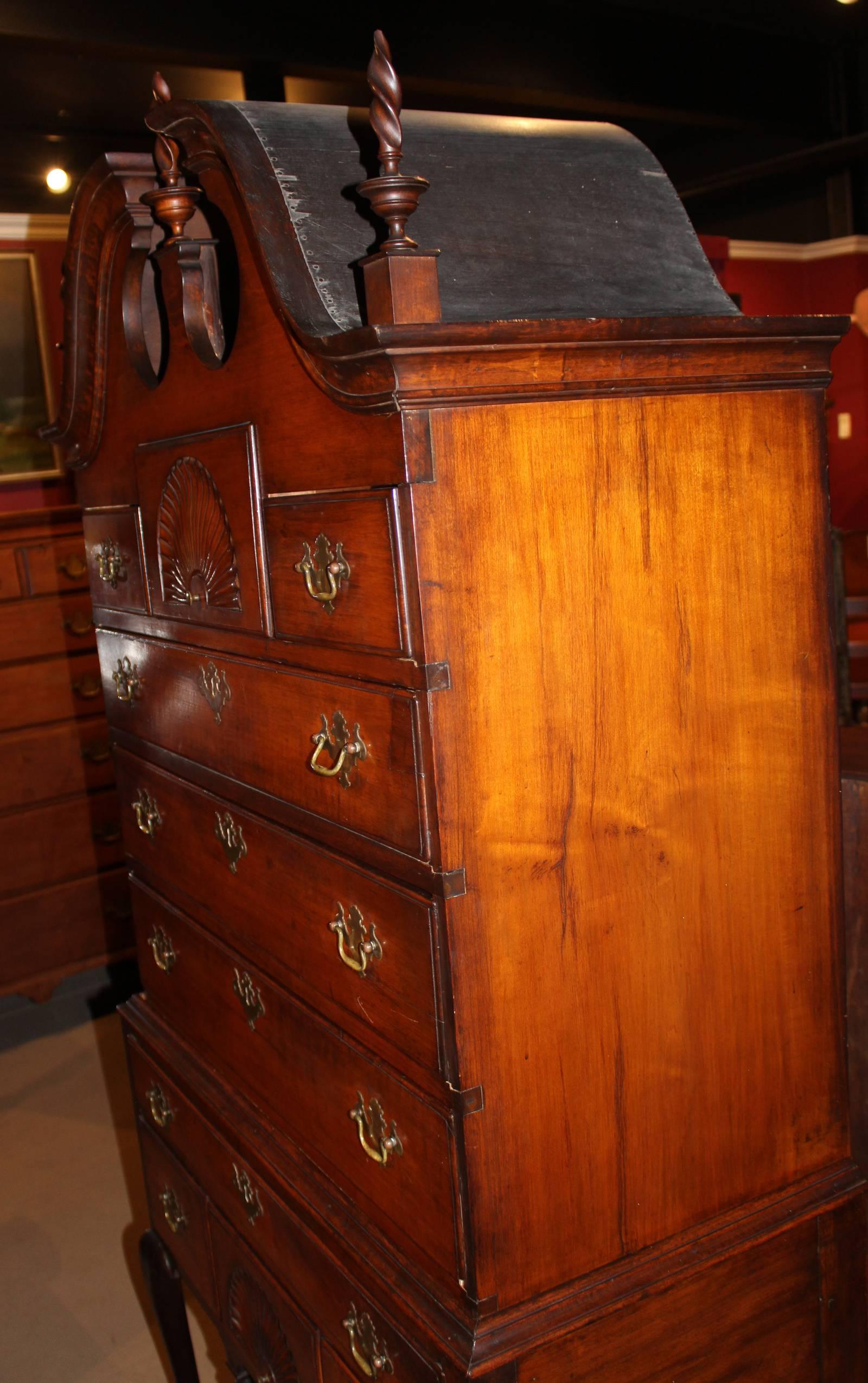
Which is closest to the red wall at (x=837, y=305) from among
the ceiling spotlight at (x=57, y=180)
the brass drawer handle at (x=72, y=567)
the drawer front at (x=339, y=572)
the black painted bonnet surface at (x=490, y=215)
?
the ceiling spotlight at (x=57, y=180)

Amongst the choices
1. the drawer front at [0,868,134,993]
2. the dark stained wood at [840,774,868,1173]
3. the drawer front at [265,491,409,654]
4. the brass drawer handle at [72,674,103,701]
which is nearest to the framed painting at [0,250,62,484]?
the brass drawer handle at [72,674,103,701]

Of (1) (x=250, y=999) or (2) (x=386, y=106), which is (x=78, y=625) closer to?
(1) (x=250, y=999)

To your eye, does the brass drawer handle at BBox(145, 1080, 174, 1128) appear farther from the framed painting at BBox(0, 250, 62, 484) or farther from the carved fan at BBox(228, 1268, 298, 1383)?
the framed painting at BBox(0, 250, 62, 484)

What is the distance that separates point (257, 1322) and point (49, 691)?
278cm

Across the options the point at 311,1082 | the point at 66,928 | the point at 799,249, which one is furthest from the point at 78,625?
the point at 799,249

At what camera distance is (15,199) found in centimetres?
512

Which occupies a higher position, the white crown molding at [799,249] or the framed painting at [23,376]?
the white crown molding at [799,249]

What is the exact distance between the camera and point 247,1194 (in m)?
1.96

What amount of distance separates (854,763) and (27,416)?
4410 mm

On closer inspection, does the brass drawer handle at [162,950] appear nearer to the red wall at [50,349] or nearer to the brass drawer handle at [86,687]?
the brass drawer handle at [86,687]

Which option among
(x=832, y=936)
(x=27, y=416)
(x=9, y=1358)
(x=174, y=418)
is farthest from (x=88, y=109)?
(x=832, y=936)

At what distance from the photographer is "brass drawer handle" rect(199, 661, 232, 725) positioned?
1.75m

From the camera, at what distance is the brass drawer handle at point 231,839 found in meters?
1.80

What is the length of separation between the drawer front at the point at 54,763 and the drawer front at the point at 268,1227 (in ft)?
6.79
